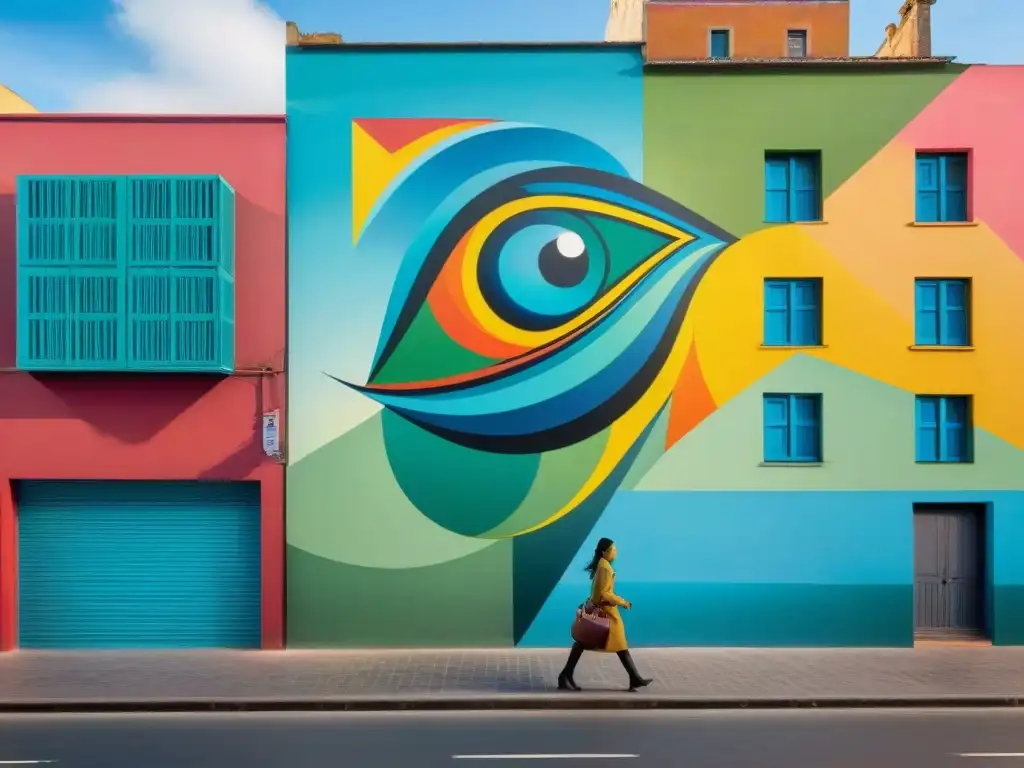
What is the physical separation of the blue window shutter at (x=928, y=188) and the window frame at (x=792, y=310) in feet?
7.11

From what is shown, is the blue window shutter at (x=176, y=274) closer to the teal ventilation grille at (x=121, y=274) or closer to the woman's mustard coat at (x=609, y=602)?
the teal ventilation grille at (x=121, y=274)

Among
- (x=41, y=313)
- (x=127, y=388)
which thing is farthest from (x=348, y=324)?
(x=41, y=313)

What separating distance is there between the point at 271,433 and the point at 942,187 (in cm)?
1176

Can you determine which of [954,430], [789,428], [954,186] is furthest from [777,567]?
[954,186]

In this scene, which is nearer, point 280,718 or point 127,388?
point 280,718

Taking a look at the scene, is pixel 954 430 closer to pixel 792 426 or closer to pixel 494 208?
pixel 792 426

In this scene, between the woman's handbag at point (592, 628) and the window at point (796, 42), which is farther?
the window at point (796, 42)

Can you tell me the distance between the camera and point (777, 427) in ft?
44.7

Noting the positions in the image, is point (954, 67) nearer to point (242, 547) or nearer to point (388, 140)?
point (388, 140)

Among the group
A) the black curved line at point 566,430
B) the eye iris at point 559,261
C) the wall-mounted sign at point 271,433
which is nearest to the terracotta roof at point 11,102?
the wall-mounted sign at point 271,433

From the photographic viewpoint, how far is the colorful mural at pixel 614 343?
43.4ft

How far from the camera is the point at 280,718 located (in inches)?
386

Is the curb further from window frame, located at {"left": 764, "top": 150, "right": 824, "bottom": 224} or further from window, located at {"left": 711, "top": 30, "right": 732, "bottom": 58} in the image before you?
window, located at {"left": 711, "top": 30, "right": 732, "bottom": 58}

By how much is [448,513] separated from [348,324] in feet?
11.4
